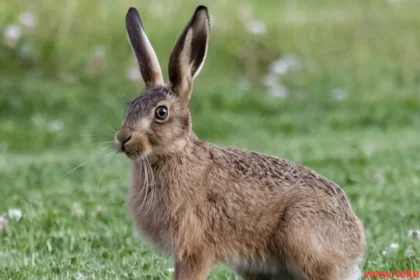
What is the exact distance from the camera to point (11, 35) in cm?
1252

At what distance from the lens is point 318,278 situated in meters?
4.45

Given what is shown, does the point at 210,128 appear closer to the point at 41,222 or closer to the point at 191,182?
the point at 41,222

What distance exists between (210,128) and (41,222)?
4.90m

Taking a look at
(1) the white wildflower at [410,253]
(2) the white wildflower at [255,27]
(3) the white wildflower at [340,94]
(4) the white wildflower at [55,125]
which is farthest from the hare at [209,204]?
(2) the white wildflower at [255,27]

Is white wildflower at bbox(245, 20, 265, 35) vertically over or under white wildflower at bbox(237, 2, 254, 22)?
under

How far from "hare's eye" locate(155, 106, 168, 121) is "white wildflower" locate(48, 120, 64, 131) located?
665 cm

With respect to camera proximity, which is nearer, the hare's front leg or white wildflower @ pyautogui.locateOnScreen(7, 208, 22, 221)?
the hare's front leg

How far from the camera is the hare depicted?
4.39 metres

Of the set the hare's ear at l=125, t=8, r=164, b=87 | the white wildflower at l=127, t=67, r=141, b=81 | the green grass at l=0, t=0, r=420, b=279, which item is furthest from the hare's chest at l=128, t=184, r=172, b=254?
the white wildflower at l=127, t=67, r=141, b=81

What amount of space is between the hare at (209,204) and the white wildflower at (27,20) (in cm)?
866

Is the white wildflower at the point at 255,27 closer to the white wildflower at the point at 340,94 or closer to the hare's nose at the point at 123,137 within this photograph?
the white wildflower at the point at 340,94

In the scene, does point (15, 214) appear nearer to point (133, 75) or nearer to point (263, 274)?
point (263, 274)

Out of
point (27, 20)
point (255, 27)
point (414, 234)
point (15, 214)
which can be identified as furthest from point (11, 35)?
point (414, 234)

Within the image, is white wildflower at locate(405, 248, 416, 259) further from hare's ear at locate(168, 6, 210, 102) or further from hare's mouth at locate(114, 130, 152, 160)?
hare's mouth at locate(114, 130, 152, 160)
